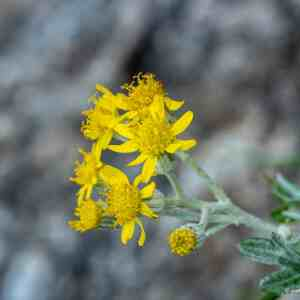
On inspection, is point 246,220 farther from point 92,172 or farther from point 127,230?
point 92,172

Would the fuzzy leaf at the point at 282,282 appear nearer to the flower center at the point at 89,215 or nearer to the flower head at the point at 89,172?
the flower center at the point at 89,215

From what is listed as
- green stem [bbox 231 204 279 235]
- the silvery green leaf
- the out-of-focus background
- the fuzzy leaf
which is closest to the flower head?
green stem [bbox 231 204 279 235]

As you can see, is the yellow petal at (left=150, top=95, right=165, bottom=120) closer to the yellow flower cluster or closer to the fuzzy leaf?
the yellow flower cluster

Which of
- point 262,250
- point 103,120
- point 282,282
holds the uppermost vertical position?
point 103,120

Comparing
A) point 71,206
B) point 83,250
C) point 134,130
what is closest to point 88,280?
point 83,250

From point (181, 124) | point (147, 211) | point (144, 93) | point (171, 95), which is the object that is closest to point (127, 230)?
point (147, 211)

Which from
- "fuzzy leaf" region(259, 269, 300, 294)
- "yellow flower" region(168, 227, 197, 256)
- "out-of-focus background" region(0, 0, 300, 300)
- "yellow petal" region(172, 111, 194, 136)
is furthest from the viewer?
"out-of-focus background" region(0, 0, 300, 300)
